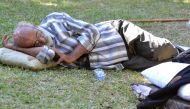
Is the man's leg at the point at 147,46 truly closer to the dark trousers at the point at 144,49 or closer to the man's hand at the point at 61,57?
the dark trousers at the point at 144,49

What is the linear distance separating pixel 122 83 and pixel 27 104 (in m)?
1.03

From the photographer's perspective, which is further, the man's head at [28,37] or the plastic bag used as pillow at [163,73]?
the man's head at [28,37]

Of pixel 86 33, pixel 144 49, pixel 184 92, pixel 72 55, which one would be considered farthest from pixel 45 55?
pixel 184 92

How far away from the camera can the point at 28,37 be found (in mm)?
4703

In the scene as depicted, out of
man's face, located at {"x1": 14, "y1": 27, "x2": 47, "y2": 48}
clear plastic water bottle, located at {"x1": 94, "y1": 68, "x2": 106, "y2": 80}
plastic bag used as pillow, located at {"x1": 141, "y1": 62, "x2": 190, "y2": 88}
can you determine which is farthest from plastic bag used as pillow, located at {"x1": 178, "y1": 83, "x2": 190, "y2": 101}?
man's face, located at {"x1": 14, "y1": 27, "x2": 47, "y2": 48}

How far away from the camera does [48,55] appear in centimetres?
468

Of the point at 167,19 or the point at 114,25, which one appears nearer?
the point at 114,25

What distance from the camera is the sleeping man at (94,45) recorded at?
4.80 m

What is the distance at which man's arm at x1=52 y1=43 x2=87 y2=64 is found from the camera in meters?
4.77

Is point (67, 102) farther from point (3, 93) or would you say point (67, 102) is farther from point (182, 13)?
point (182, 13)

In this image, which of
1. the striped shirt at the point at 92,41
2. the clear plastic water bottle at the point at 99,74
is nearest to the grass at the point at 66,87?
the clear plastic water bottle at the point at 99,74

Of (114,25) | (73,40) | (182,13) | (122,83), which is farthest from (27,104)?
(182,13)

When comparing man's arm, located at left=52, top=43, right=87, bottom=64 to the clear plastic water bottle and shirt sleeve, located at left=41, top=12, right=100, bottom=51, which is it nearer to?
shirt sleeve, located at left=41, top=12, right=100, bottom=51

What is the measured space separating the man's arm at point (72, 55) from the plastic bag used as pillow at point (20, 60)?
0.34 ft
